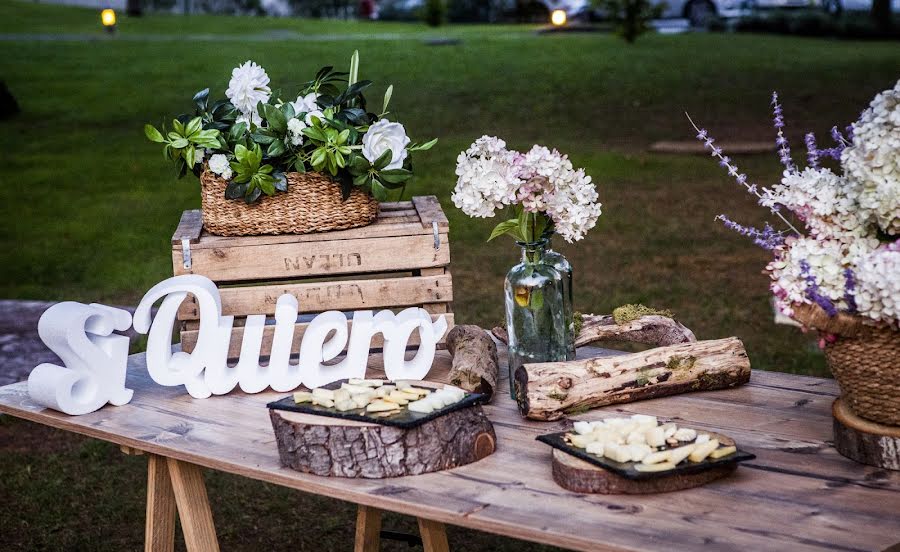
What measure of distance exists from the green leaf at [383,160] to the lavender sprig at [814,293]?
1107mm

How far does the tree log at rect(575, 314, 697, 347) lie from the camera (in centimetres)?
258

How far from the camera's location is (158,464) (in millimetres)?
2426

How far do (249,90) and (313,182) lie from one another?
Answer: 0.26 meters

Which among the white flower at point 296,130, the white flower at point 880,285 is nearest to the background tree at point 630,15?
Result: the white flower at point 296,130

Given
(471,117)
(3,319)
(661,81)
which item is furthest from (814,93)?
(3,319)

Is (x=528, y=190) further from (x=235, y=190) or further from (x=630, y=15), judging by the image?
(x=630, y=15)

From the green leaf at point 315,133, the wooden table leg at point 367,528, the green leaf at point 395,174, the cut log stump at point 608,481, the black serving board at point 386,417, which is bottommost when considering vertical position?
the wooden table leg at point 367,528

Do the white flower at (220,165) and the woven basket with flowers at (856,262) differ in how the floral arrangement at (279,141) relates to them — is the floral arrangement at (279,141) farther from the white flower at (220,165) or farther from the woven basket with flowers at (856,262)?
the woven basket with flowers at (856,262)

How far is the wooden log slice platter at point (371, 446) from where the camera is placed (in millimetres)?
1941

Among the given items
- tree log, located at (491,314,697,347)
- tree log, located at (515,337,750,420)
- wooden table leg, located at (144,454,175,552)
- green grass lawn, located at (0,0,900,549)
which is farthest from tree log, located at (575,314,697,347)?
green grass lawn, located at (0,0,900,549)

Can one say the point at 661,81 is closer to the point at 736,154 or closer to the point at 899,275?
the point at 736,154

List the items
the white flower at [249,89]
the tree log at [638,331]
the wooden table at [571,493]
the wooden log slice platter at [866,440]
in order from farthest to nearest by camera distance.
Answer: the white flower at [249,89], the tree log at [638,331], the wooden log slice platter at [866,440], the wooden table at [571,493]

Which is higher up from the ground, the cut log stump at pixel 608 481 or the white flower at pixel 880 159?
the white flower at pixel 880 159

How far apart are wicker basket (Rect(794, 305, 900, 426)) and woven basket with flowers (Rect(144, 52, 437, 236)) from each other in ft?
3.63
